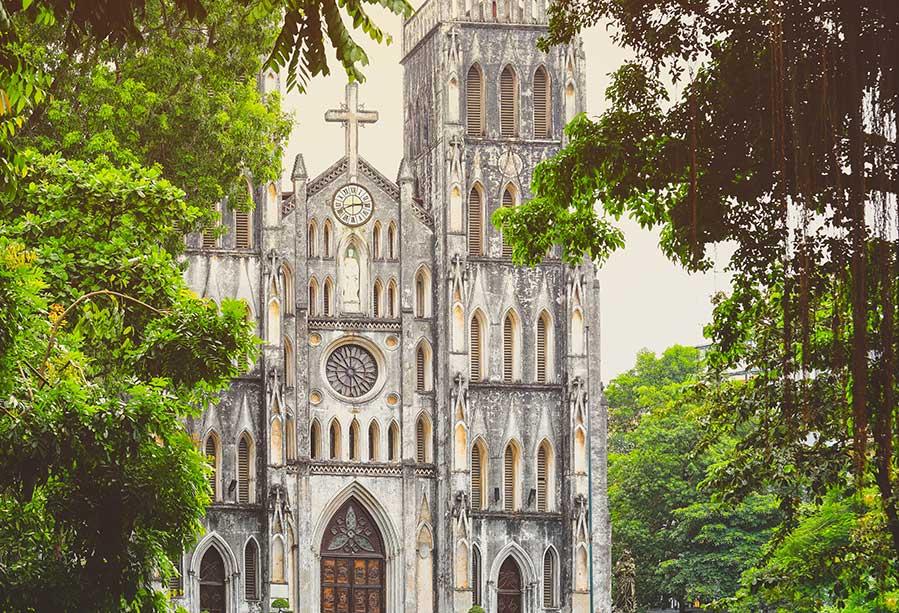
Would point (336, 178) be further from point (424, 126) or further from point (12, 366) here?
point (12, 366)

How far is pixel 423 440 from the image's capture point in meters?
57.1

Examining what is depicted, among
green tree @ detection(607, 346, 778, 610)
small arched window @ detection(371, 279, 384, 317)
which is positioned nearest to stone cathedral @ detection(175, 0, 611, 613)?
small arched window @ detection(371, 279, 384, 317)

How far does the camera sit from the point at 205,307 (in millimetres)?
20688

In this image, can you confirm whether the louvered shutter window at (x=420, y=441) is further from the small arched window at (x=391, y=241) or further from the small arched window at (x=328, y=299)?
the small arched window at (x=391, y=241)

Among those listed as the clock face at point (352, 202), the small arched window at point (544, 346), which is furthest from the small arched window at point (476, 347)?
the clock face at point (352, 202)

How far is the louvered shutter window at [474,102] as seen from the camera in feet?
191

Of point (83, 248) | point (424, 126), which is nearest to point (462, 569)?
point (424, 126)

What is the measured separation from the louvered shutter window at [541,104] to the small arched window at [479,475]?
909cm

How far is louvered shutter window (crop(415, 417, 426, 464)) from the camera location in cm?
5691

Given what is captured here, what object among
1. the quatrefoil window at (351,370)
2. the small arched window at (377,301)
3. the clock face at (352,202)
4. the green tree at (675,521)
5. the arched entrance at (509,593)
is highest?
the clock face at (352,202)

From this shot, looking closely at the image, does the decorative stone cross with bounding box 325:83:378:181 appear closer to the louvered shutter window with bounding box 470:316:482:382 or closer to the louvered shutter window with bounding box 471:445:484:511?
the louvered shutter window with bounding box 470:316:482:382

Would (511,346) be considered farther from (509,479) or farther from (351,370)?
(351,370)

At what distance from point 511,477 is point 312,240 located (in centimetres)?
868

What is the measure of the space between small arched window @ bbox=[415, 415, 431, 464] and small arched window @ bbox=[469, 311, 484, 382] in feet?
5.97
